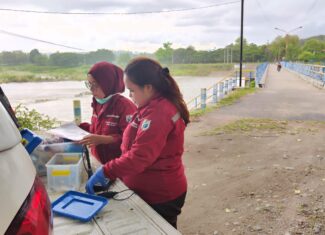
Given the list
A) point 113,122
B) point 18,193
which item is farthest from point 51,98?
point 18,193

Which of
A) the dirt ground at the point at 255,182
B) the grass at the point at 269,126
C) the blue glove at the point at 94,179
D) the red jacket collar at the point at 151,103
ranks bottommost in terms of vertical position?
the dirt ground at the point at 255,182

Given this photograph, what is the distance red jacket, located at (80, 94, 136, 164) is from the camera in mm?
2260

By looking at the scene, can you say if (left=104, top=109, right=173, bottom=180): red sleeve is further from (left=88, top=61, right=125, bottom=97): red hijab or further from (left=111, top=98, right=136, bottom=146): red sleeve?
(left=88, top=61, right=125, bottom=97): red hijab

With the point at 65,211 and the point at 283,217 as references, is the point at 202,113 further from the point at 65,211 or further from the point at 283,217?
the point at 65,211

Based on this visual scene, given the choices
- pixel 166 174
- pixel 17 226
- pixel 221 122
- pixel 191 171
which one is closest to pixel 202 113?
pixel 221 122

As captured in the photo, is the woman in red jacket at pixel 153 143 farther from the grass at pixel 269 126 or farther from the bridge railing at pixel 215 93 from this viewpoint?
the bridge railing at pixel 215 93

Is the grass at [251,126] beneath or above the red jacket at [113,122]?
beneath

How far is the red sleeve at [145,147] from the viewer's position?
1.69 meters

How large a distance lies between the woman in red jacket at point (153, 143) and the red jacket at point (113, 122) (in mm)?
369

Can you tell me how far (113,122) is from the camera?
2.27m

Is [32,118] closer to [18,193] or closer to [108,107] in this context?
[108,107]

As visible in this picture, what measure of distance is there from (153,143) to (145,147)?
0.05 metres

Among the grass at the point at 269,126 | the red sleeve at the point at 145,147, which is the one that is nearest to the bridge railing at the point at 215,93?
the grass at the point at 269,126

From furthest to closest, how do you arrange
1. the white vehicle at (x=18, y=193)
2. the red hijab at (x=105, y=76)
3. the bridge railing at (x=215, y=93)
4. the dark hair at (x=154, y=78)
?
the bridge railing at (x=215, y=93), the red hijab at (x=105, y=76), the dark hair at (x=154, y=78), the white vehicle at (x=18, y=193)
